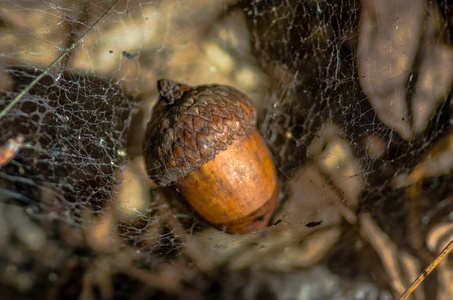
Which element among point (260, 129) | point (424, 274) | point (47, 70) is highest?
point (47, 70)

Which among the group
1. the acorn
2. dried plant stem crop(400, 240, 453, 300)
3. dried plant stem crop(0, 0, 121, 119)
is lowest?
dried plant stem crop(400, 240, 453, 300)

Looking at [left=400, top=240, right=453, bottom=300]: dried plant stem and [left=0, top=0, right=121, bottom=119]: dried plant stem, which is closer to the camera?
[left=0, top=0, right=121, bottom=119]: dried plant stem

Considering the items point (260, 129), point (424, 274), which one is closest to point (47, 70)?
point (260, 129)

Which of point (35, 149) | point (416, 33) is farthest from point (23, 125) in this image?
point (416, 33)

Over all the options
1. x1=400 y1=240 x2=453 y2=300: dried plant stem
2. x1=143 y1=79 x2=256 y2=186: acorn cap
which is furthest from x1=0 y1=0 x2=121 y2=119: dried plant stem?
x1=400 y1=240 x2=453 y2=300: dried plant stem

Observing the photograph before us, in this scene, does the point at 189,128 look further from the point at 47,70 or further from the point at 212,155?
the point at 47,70

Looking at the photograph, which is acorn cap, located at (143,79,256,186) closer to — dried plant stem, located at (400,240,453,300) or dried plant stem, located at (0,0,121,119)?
dried plant stem, located at (0,0,121,119)

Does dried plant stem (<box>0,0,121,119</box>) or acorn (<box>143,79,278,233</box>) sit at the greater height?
dried plant stem (<box>0,0,121,119</box>)
